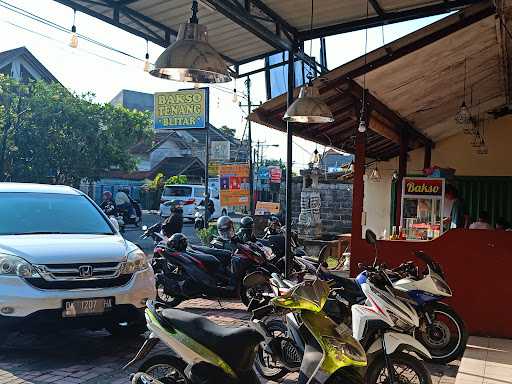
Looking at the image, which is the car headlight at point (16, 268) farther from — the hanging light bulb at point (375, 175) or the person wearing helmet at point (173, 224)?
the hanging light bulb at point (375, 175)

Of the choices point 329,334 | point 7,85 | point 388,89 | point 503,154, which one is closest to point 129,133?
point 7,85

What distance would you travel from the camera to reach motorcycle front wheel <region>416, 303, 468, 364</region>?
5633 mm

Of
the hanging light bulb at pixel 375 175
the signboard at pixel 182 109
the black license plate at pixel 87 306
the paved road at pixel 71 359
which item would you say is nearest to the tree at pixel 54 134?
the signboard at pixel 182 109

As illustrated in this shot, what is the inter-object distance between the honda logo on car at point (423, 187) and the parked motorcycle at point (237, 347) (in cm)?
602

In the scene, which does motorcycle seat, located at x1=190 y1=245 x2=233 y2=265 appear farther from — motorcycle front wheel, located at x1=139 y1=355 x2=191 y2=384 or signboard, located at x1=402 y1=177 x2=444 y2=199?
motorcycle front wheel, located at x1=139 y1=355 x2=191 y2=384

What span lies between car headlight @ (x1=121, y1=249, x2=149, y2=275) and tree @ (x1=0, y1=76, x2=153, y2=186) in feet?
55.8

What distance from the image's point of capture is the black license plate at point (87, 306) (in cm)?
516

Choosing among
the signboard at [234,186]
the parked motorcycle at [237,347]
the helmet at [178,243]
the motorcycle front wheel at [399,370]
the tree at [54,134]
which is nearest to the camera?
the parked motorcycle at [237,347]

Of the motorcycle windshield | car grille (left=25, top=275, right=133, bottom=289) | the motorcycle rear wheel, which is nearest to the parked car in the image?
car grille (left=25, top=275, right=133, bottom=289)

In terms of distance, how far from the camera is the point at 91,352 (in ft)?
18.5

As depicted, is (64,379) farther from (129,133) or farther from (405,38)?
(129,133)

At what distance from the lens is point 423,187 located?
9.80 metres

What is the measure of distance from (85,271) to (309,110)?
9.42 ft

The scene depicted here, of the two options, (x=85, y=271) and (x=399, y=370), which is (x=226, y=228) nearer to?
(x=85, y=271)
